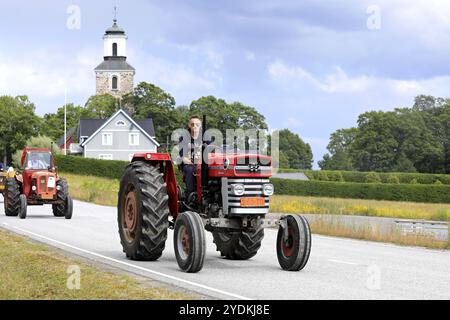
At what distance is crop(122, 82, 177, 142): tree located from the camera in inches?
4673

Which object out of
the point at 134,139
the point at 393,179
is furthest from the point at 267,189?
the point at 134,139

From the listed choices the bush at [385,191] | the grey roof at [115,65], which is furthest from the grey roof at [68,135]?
the bush at [385,191]

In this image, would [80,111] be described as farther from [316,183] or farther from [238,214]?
[238,214]

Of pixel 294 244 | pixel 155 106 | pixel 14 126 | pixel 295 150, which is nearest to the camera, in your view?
pixel 294 244

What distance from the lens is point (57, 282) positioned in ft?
37.0

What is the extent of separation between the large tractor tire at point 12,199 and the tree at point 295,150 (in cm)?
11924

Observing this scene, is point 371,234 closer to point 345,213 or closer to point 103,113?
point 345,213

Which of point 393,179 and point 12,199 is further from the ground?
point 393,179

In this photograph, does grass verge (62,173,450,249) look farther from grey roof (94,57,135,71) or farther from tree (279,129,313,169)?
grey roof (94,57,135,71)

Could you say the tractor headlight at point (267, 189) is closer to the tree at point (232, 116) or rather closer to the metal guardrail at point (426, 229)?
the metal guardrail at point (426, 229)

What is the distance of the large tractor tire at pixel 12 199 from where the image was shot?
91.9 feet

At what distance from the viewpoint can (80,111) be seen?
142 meters

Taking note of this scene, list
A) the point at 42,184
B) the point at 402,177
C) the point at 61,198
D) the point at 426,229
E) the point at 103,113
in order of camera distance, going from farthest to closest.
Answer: the point at 103,113
the point at 402,177
the point at 426,229
the point at 42,184
the point at 61,198

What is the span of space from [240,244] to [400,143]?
10772cm
